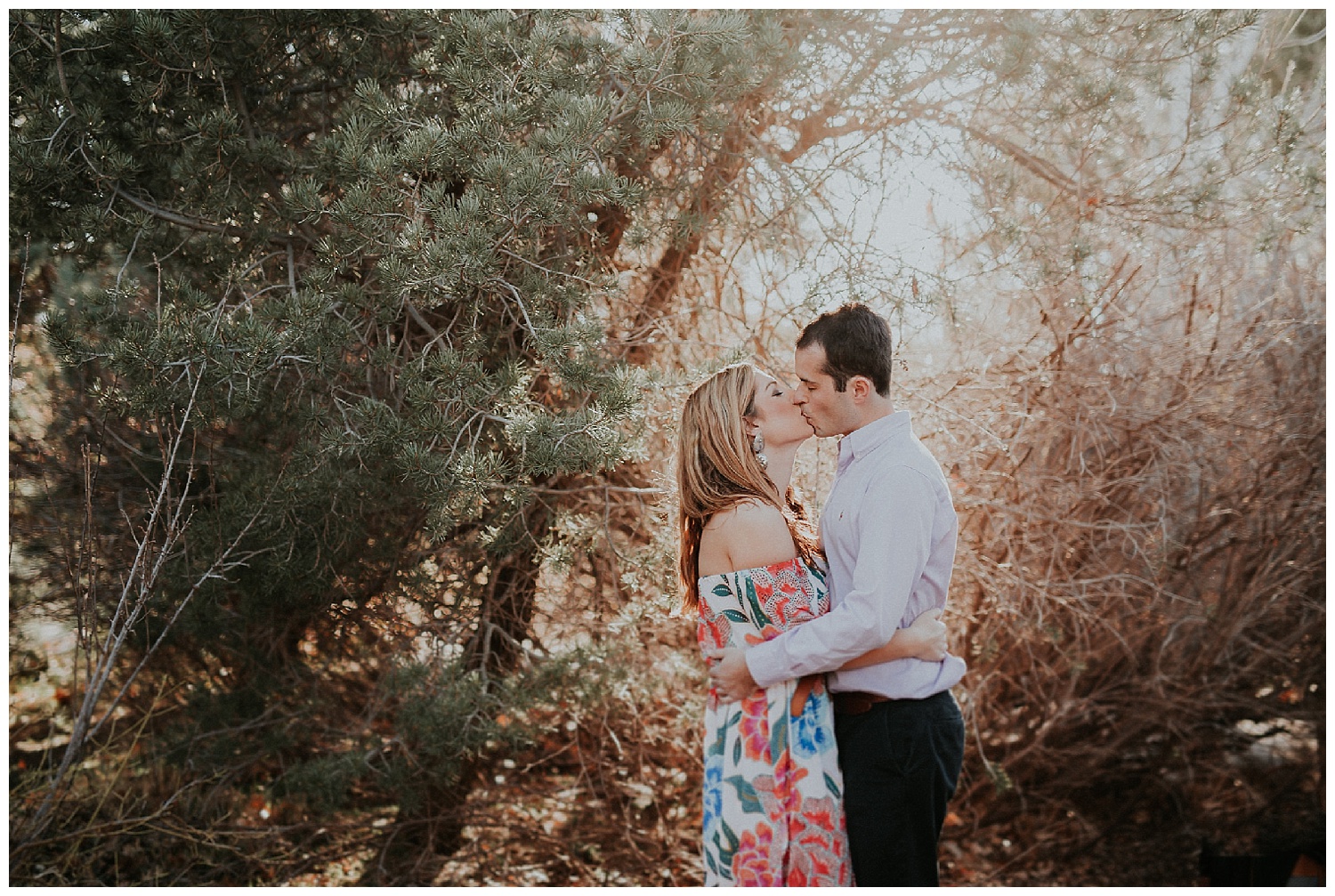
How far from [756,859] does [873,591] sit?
2.01 feet

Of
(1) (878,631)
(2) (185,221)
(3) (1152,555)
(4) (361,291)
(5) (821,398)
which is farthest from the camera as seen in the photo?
(3) (1152,555)

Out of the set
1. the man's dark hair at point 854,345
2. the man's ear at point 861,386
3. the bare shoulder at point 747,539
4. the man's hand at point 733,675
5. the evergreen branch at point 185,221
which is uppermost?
the evergreen branch at point 185,221

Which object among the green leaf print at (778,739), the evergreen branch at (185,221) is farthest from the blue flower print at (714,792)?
the evergreen branch at (185,221)

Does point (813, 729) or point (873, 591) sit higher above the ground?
point (873, 591)

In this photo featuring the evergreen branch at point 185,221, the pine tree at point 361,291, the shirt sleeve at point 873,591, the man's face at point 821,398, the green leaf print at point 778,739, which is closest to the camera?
the shirt sleeve at point 873,591

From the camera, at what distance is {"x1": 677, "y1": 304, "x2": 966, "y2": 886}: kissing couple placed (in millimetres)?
1792

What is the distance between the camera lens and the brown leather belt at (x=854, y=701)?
1.86m

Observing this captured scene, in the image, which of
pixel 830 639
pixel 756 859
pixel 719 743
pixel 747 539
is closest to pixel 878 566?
pixel 830 639

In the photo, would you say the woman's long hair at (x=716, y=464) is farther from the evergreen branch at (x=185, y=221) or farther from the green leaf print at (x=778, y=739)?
the evergreen branch at (x=185, y=221)

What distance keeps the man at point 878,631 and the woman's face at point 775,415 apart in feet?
0.37

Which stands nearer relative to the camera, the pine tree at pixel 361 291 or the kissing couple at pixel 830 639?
the kissing couple at pixel 830 639

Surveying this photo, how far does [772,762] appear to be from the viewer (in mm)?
1838

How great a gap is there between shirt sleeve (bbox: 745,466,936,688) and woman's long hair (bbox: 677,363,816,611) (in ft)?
0.73

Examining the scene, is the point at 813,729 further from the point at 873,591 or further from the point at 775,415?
the point at 775,415
